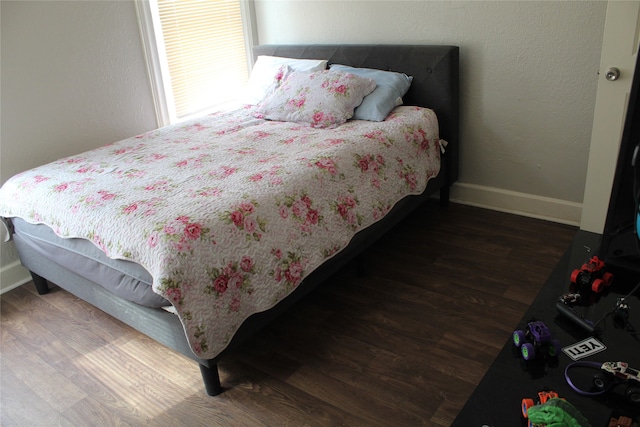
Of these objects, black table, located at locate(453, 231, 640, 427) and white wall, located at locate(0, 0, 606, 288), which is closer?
black table, located at locate(453, 231, 640, 427)

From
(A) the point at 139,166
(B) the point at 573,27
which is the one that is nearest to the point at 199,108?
(A) the point at 139,166

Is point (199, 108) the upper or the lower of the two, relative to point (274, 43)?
lower

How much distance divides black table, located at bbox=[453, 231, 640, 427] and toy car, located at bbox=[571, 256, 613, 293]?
0.9 inches

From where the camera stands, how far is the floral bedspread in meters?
1.71

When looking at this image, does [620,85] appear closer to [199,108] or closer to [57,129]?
[199,108]

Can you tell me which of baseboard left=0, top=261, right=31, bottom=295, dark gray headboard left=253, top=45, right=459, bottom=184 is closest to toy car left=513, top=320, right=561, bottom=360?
dark gray headboard left=253, top=45, right=459, bottom=184

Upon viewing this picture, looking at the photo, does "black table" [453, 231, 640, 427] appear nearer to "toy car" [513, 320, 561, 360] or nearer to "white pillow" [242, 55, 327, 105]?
"toy car" [513, 320, 561, 360]

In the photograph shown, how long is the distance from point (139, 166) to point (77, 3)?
1.12 metres

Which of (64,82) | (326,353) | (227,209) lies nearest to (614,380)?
(326,353)

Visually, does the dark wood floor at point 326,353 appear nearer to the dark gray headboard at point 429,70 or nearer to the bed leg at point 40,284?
the bed leg at point 40,284

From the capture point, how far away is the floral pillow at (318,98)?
9.16 ft

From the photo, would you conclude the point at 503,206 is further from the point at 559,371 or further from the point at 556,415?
the point at 556,415

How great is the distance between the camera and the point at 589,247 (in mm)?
1581

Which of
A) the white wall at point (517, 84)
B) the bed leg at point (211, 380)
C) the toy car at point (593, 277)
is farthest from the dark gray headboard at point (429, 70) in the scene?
Answer: the bed leg at point (211, 380)
